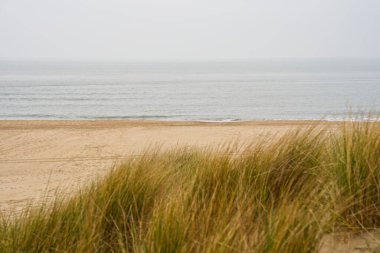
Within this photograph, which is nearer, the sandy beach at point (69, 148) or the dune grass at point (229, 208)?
the dune grass at point (229, 208)

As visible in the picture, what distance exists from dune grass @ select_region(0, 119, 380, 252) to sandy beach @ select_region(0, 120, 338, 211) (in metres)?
1.38

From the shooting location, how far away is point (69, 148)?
13031mm

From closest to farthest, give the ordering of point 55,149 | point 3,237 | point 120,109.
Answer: point 3,237 → point 55,149 → point 120,109

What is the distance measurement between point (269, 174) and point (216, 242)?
172 centimetres

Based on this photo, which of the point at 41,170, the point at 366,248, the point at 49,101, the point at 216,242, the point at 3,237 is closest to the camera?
the point at 216,242

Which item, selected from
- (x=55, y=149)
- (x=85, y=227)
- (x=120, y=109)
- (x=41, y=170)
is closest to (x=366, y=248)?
(x=85, y=227)

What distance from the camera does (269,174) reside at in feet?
12.2

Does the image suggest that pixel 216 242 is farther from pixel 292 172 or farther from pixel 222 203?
pixel 292 172

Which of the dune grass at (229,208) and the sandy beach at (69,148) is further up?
the dune grass at (229,208)

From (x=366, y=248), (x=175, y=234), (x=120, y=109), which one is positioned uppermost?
(x=175, y=234)

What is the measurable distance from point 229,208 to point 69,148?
11272 millimetres

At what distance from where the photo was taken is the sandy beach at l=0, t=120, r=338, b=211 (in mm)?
7606

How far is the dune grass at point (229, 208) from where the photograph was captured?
92.0 inches

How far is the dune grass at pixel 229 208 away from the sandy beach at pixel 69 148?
1.38 meters
